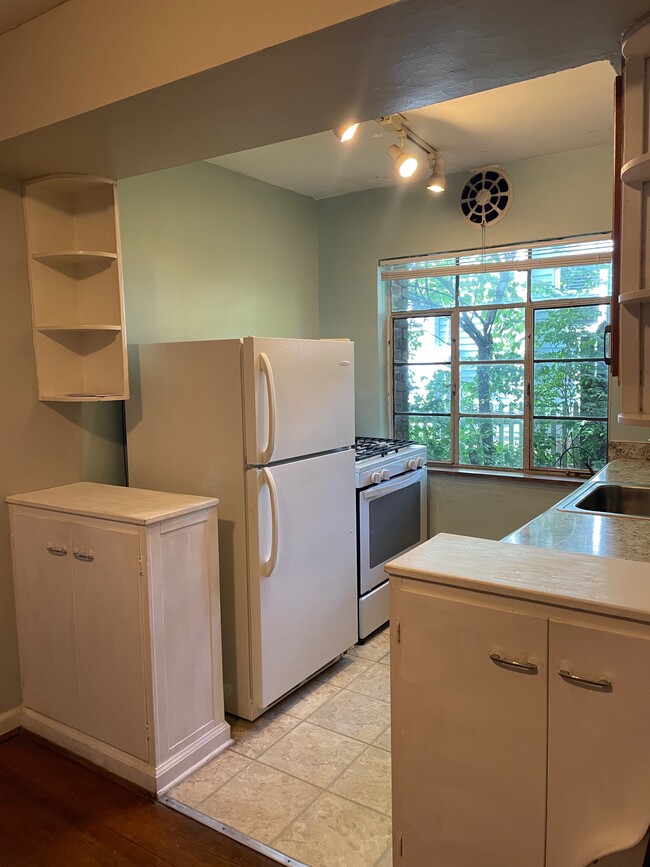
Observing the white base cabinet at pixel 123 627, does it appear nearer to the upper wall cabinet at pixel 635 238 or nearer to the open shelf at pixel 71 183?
the open shelf at pixel 71 183

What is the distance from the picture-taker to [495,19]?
1.31 metres

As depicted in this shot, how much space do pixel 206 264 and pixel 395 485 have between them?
5.11 feet

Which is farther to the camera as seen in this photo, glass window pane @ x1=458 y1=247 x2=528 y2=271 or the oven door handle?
glass window pane @ x1=458 y1=247 x2=528 y2=271

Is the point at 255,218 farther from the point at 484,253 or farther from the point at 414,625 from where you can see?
the point at 414,625

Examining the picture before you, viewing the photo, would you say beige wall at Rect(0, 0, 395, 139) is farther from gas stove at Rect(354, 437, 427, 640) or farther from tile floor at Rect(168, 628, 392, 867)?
tile floor at Rect(168, 628, 392, 867)

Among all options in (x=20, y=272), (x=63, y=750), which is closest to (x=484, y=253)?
(x=20, y=272)

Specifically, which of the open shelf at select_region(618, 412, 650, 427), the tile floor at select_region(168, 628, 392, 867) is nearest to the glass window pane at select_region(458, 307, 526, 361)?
the tile floor at select_region(168, 628, 392, 867)

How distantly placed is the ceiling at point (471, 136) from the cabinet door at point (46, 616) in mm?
2031

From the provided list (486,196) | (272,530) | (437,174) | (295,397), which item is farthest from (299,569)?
(486,196)

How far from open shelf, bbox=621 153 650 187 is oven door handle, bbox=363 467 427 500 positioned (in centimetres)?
200

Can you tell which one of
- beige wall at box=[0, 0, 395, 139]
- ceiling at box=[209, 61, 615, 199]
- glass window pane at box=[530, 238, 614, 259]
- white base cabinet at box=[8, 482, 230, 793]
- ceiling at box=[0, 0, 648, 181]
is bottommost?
white base cabinet at box=[8, 482, 230, 793]

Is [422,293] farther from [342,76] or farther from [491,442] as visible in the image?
[342,76]

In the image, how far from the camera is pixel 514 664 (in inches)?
50.6

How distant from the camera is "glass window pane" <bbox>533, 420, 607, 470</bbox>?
3438 millimetres
